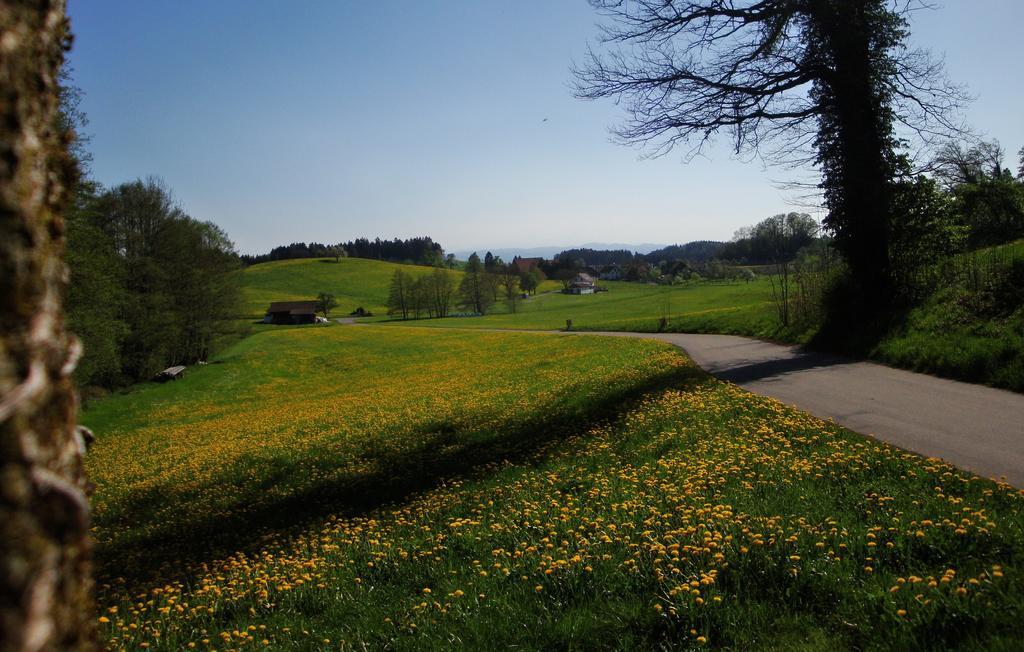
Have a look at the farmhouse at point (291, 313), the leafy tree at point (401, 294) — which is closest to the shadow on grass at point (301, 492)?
the farmhouse at point (291, 313)

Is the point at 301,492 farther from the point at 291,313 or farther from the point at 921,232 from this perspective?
the point at 291,313

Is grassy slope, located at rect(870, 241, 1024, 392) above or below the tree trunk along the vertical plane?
below

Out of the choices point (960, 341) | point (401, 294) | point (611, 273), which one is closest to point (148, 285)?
point (960, 341)

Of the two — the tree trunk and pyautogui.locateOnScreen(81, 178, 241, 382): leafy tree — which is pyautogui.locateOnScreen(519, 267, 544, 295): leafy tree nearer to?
pyautogui.locateOnScreen(81, 178, 241, 382): leafy tree

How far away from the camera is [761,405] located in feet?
34.3

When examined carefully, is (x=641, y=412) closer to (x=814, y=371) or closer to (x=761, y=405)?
(x=761, y=405)

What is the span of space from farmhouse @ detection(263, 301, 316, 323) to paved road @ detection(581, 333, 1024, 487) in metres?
81.5

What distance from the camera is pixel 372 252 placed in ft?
648

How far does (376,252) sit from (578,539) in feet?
656

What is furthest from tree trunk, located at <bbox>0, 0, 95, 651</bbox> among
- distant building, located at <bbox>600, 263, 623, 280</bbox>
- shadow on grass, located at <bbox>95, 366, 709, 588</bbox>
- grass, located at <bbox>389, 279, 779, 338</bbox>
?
distant building, located at <bbox>600, 263, 623, 280</bbox>

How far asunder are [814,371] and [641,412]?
580cm

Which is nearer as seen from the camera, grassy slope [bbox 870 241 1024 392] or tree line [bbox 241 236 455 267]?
grassy slope [bbox 870 241 1024 392]

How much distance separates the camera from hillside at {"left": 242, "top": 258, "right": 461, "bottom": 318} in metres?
113

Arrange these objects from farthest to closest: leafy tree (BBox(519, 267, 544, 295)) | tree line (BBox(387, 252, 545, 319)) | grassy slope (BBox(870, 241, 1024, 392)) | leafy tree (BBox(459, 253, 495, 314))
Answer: leafy tree (BBox(519, 267, 544, 295))
leafy tree (BBox(459, 253, 495, 314))
tree line (BBox(387, 252, 545, 319))
grassy slope (BBox(870, 241, 1024, 392))
